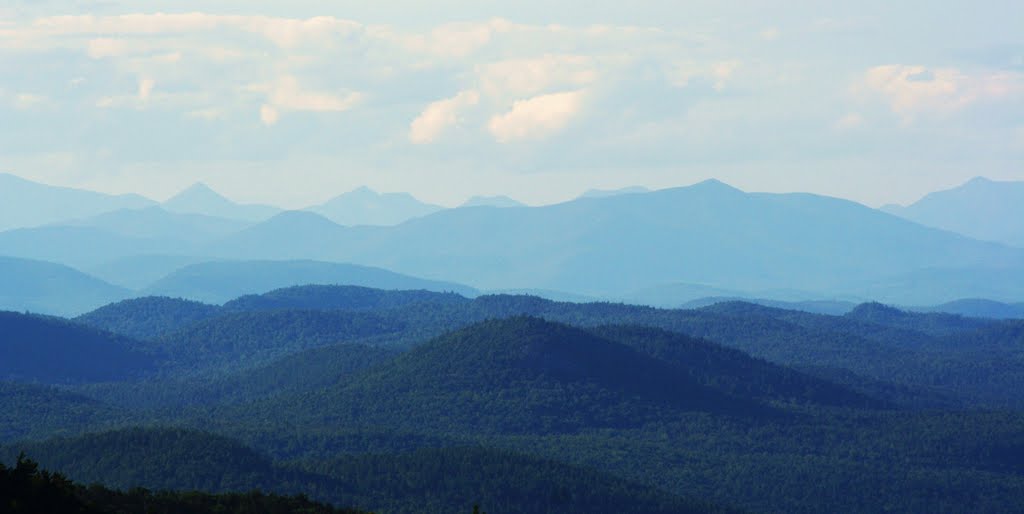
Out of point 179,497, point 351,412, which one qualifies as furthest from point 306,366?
point 179,497

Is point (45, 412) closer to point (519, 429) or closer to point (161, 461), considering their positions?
point (161, 461)

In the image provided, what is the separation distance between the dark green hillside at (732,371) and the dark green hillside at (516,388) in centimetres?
516

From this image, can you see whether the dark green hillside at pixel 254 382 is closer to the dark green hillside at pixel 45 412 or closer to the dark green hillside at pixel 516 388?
the dark green hillside at pixel 516 388

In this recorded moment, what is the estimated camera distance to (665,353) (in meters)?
177

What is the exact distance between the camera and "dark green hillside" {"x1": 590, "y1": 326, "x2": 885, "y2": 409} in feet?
551

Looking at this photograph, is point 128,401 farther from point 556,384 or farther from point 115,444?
point 115,444

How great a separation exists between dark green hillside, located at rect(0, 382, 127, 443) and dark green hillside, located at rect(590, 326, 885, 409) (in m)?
58.4

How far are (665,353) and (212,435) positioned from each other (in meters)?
79.0

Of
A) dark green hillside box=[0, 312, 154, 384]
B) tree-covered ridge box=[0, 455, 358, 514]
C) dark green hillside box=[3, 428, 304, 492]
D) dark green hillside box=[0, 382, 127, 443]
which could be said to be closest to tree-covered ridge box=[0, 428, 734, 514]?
dark green hillside box=[3, 428, 304, 492]

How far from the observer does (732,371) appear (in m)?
174

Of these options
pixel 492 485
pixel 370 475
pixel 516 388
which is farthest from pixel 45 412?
pixel 492 485

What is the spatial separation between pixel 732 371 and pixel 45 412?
2942 inches

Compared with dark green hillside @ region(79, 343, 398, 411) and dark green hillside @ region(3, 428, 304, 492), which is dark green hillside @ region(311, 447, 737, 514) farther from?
dark green hillside @ region(79, 343, 398, 411)

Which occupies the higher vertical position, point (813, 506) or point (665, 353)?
point (665, 353)
